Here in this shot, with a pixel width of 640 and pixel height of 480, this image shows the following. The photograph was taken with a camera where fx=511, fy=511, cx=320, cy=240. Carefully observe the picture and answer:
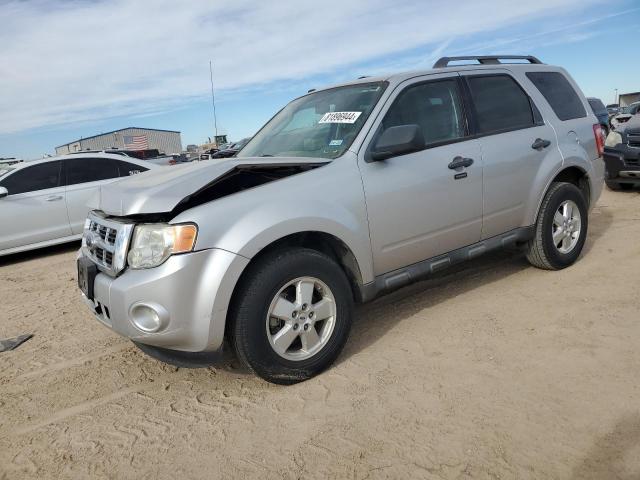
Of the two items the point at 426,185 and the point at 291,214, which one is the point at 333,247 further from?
the point at 426,185

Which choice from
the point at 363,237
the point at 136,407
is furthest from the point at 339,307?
the point at 136,407

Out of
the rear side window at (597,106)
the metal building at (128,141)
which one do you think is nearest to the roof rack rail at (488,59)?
the rear side window at (597,106)

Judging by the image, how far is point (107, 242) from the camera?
119 inches

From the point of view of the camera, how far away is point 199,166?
3.21 m

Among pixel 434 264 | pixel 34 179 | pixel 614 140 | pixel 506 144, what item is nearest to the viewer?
pixel 434 264

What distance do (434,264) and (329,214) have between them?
42.3 inches

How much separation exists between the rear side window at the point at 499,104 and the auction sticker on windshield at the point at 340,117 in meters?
1.13

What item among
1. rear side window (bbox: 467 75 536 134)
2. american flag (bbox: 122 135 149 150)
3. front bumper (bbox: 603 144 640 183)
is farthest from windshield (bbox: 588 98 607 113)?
american flag (bbox: 122 135 149 150)

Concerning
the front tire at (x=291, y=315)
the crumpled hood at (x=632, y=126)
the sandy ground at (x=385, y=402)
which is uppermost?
the crumpled hood at (x=632, y=126)

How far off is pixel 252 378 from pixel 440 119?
2359 mm

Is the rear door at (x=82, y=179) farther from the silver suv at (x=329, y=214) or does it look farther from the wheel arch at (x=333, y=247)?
the wheel arch at (x=333, y=247)

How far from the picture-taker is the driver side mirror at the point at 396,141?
3.26 meters

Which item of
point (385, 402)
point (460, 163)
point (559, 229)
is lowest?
point (385, 402)

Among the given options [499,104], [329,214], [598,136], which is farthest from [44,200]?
[598,136]
